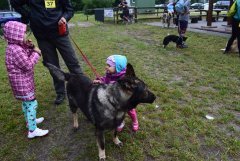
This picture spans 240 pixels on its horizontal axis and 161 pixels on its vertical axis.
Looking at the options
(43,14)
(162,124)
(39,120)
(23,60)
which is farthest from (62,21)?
(162,124)

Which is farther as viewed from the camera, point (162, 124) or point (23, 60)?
point (162, 124)

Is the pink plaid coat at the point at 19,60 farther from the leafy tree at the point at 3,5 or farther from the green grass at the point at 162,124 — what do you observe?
the leafy tree at the point at 3,5

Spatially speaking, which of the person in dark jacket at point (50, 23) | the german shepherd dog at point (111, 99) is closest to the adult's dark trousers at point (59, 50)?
the person in dark jacket at point (50, 23)

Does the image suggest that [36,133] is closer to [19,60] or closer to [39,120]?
[39,120]

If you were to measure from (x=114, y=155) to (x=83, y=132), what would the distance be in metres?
0.73

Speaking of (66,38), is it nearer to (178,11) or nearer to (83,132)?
(83,132)

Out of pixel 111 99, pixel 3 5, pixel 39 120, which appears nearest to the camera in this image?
pixel 111 99

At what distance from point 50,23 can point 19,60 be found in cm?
108

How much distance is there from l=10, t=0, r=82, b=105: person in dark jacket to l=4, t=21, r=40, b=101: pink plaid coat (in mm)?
787

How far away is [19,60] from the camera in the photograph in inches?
124

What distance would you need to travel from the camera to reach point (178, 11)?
370 inches

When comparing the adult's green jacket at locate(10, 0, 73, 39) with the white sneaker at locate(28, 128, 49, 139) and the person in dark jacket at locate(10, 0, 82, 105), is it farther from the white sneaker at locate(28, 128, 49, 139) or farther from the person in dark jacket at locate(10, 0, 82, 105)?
the white sneaker at locate(28, 128, 49, 139)

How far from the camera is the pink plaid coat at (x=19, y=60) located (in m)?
3.14

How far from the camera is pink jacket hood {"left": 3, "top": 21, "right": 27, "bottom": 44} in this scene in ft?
10.2
